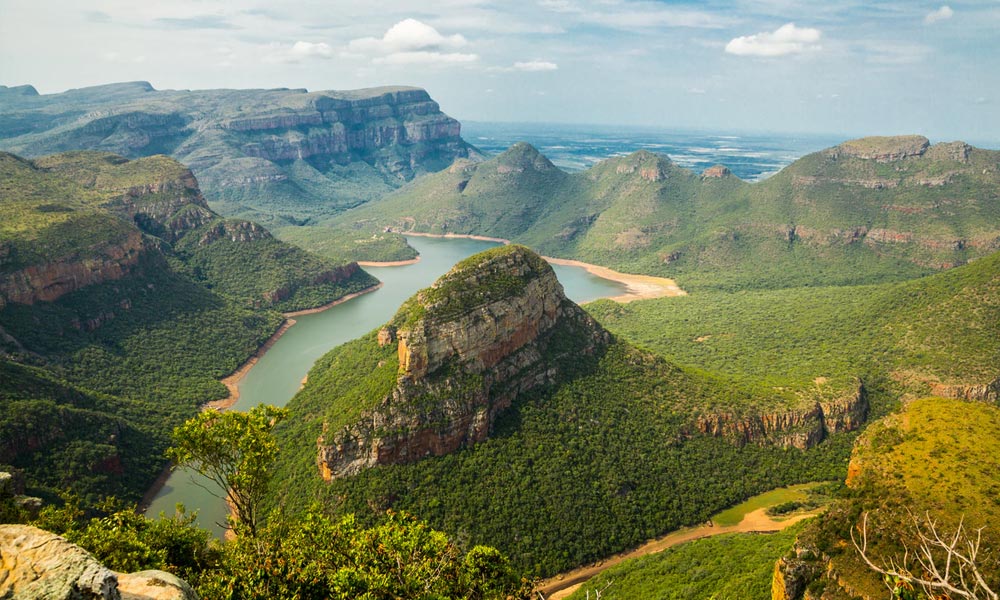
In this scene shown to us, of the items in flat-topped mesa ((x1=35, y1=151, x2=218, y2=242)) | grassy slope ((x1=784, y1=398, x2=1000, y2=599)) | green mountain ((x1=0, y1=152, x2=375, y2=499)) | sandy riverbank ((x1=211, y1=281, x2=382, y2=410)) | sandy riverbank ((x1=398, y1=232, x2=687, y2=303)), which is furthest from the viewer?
sandy riverbank ((x1=398, y1=232, x2=687, y2=303))

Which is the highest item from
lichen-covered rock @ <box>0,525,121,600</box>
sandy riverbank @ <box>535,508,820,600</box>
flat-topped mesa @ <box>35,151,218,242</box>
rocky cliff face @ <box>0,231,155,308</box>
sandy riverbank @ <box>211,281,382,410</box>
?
flat-topped mesa @ <box>35,151,218,242</box>

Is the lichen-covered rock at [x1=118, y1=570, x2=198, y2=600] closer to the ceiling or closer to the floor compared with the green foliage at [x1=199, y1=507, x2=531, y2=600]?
closer to the ceiling

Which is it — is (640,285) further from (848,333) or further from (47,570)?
(47,570)

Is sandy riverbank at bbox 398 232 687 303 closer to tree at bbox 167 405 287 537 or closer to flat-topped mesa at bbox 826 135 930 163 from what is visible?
flat-topped mesa at bbox 826 135 930 163

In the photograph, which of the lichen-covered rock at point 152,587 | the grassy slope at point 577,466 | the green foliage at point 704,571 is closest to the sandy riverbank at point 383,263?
the grassy slope at point 577,466

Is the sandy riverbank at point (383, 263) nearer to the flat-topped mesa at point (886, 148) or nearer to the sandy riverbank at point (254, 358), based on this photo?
the sandy riverbank at point (254, 358)

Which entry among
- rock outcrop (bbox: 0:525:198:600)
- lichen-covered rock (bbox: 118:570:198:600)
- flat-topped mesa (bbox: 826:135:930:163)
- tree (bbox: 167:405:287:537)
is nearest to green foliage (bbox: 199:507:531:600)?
tree (bbox: 167:405:287:537)

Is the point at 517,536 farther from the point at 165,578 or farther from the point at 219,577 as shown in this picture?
the point at 165,578

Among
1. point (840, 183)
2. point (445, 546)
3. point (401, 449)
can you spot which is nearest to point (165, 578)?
point (445, 546)
